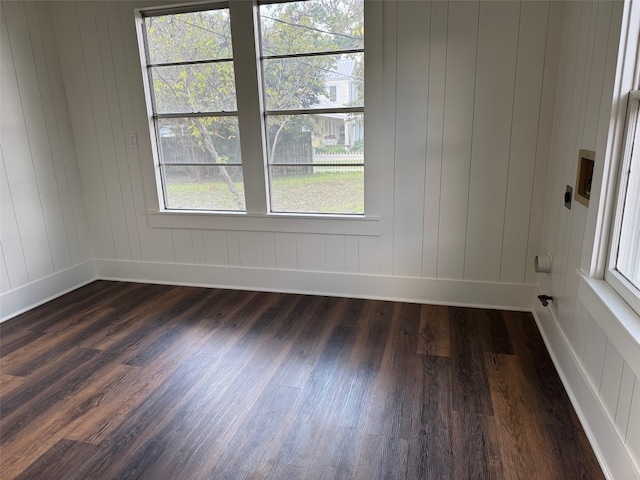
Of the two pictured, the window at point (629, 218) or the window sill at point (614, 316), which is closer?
the window sill at point (614, 316)

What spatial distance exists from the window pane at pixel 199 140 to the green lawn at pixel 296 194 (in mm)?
192

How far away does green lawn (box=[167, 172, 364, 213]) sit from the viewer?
10.0 feet

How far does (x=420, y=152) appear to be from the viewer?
111 inches

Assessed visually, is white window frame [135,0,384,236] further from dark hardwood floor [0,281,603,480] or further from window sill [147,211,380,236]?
dark hardwood floor [0,281,603,480]

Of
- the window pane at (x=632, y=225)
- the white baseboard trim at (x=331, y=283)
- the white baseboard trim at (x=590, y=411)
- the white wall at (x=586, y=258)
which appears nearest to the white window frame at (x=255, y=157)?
the white baseboard trim at (x=331, y=283)

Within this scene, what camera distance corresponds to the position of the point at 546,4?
244 cm

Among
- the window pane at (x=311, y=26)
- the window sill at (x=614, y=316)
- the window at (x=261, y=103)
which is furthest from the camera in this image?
the window at (x=261, y=103)

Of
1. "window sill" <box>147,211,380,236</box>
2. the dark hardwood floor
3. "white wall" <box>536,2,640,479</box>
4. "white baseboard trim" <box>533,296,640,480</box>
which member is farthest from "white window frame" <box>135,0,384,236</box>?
"white baseboard trim" <box>533,296,640,480</box>

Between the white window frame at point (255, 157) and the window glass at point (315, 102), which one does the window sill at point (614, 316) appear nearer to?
the white window frame at point (255, 157)

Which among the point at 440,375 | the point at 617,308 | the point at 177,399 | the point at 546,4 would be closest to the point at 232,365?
the point at 177,399

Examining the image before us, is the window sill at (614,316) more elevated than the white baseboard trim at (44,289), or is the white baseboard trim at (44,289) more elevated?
the window sill at (614,316)

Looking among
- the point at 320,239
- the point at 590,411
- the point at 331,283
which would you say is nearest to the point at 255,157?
the point at 320,239

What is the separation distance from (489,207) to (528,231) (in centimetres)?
29

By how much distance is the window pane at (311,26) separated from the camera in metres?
2.76
